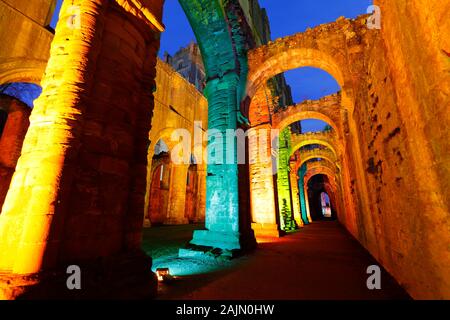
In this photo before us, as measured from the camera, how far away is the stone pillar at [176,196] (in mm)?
13859

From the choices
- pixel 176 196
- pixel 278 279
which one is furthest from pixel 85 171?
pixel 176 196

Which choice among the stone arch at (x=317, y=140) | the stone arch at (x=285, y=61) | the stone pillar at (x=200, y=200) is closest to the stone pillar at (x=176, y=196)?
the stone pillar at (x=200, y=200)

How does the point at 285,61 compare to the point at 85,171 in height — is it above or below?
above

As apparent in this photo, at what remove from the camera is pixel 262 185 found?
834 cm

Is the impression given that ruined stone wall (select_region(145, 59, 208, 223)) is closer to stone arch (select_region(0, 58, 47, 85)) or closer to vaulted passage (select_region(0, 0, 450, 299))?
stone arch (select_region(0, 58, 47, 85))

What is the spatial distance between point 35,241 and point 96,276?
0.56 meters

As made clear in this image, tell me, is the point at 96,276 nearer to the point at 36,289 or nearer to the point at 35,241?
the point at 36,289

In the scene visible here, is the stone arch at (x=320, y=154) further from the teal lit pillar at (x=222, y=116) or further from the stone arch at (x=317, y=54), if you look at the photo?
the teal lit pillar at (x=222, y=116)

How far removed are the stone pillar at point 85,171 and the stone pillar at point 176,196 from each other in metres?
12.0

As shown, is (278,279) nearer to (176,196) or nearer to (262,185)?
(262,185)

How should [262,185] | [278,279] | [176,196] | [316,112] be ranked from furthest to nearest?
[176,196] → [316,112] → [262,185] → [278,279]

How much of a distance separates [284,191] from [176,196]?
7.60 meters

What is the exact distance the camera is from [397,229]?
96.0 inches
